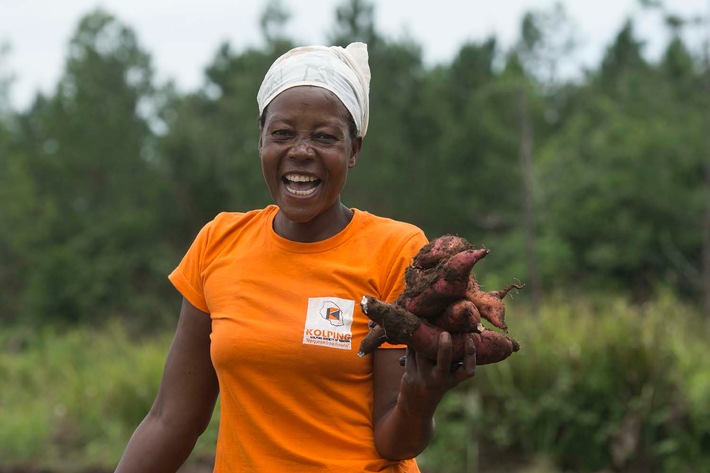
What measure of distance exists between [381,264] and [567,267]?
20.3m

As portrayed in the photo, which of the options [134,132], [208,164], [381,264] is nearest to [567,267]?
[208,164]

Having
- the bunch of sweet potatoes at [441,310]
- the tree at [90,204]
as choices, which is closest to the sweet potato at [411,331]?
the bunch of sweet potatoes at [441,310]

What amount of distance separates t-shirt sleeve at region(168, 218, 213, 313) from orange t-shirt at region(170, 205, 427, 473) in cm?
8

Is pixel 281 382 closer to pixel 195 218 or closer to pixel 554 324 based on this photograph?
pixel 554 324

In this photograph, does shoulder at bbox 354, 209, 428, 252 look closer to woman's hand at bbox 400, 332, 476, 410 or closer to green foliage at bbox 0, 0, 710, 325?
woman's hand at bbox 400, 332, 476, 410

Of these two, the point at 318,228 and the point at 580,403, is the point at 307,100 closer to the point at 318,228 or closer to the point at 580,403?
the point at 318,228

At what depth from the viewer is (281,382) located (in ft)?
6.81

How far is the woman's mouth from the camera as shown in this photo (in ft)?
7.09

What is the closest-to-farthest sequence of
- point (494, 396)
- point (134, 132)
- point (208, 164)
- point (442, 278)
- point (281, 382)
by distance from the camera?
point (442, 278), point (281, 382), point (494, 396), point (208, 164), point (134, 132)

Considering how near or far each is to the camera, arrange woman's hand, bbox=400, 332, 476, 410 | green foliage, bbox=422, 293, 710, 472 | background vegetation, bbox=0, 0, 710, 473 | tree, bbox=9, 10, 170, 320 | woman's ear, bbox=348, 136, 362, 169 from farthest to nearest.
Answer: tree, bbox=9, 10, 170, 320 → background vegetation, bbox=0, 0, 710, 473 → green foliage, bbox=422, 293, 710, 472 → woman's ear, bbox=348, 136, 362, 169 → woman's hand, bbox=400, 332, 476, 410

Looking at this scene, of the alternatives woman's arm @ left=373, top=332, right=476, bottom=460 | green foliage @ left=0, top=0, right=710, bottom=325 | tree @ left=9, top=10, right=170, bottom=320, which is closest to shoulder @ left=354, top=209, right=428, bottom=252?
woman's arm @ left=373, top=332, right=476, bottom=460

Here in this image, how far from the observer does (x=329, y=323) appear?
2057 mm

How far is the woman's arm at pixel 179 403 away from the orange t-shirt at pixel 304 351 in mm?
127

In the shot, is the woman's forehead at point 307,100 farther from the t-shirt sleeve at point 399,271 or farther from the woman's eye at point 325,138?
the t-shirt sleeve at point 399,271
